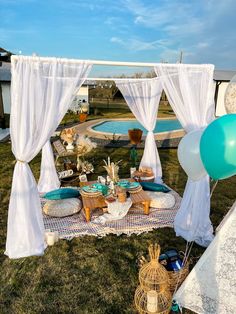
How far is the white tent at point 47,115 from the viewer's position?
354 centimetres

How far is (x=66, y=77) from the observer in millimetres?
3762

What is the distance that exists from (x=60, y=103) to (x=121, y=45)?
896 cm

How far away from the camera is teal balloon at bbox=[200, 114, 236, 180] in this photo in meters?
2.25

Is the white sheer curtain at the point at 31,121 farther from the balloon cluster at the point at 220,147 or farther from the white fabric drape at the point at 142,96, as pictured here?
the white fabric drape at the point at 142,96

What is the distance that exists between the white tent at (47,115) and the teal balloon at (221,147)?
1734 millimetres

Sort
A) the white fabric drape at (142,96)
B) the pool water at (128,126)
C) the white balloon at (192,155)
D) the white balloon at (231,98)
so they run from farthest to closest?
the pool water at (128,126) < the white fabric drape at (142,96) < the white balloon at (192,155) < the white balloon at (231,98)

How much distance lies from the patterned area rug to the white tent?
50 cm

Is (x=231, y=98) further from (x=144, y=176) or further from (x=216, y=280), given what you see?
(x=144, y=176)

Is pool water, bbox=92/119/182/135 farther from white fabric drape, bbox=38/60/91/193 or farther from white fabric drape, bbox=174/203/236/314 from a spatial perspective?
white fabric drape, bbox=174/203/236/314

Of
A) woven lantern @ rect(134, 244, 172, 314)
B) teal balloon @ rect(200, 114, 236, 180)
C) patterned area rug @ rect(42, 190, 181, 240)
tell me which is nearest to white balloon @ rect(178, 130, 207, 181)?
teal balloon @ rect(200, 114, 236, 180)

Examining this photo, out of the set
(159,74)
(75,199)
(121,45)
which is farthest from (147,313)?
(121,45)

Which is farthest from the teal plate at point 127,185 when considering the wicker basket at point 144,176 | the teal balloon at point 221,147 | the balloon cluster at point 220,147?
the teal balloon at point 221,147

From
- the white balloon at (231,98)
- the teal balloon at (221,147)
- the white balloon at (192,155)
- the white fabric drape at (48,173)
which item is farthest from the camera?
the white fabric drape at (48,173)

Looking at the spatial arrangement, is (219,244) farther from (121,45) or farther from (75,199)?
(121,45)
